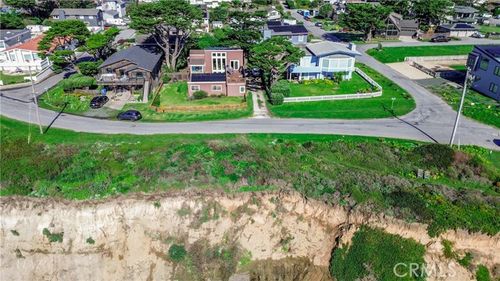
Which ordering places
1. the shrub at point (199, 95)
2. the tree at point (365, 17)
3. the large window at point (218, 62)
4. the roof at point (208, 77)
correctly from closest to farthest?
the shrub at point (199, 95) → the roof at point (208, 77) → the large window at point (218, 62) → the tree at point (365, 17)

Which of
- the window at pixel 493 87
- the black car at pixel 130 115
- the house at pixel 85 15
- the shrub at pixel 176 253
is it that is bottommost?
the shrub at pixel 176 253

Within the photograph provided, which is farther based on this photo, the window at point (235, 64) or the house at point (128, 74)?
the window at point (235, 64)

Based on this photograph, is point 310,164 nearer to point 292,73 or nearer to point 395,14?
point 292,73

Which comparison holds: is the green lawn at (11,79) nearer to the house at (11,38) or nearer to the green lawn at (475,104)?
the house at (11,38)

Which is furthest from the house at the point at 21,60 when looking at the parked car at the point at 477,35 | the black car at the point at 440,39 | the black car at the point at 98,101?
the parked car at the point at 477,35

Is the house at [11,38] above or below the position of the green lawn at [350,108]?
above

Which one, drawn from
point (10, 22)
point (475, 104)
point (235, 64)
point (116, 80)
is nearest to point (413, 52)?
point (475, 104)

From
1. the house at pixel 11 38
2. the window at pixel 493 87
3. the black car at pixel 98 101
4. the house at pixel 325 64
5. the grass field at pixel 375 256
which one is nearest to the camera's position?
the grass field at pixel 375 256

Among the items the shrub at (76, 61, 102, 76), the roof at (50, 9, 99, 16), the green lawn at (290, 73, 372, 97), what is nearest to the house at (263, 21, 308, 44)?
the green lawn at (290, 73, 372, 97)
